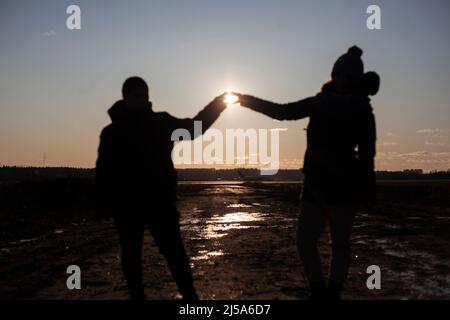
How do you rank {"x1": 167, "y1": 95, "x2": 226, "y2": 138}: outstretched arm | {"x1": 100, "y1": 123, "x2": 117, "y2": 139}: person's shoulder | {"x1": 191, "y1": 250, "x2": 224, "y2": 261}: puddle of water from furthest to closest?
{"x1": 191, "y1": 250, "x2": 224, "y2": 261}: puddle of water < {"x1": 167, "y1": 95, "x2": 226, "y2": 138}: outstretched arm < {"x1": 100, "y1": 123, "x2": 117, "y2": 139}: person's shoulder

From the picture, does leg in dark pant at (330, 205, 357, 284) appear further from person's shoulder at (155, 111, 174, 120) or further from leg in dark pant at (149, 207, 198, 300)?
person's shoulder at (155, 111, 174, 120)

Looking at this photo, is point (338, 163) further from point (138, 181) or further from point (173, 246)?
point (138, 181)

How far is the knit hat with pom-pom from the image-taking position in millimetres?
A: 3988

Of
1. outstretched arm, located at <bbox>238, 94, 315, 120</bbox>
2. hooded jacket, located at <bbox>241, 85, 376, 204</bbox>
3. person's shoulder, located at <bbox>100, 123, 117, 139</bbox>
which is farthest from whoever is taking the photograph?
outstretched arm, located at <bbox>238, 94, 315, 120</bbox>

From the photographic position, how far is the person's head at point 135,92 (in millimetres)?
4094

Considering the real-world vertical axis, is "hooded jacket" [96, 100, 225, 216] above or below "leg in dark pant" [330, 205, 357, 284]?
above

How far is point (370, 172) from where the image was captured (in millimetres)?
4031

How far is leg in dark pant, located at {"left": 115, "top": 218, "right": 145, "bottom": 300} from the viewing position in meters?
4.06

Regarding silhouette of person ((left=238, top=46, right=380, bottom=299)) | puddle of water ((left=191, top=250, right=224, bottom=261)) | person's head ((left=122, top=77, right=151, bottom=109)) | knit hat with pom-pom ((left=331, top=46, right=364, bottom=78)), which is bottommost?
puddle of water ((left=191, top=250, right=224, bottom=261))

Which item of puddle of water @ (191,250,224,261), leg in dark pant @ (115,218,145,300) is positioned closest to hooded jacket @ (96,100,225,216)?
leg in dark pant @ (115,218,145,300)

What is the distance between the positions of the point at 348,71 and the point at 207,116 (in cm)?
140

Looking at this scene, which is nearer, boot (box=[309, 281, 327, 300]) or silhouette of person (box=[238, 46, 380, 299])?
silhouette of person (box=[238, 46, 380, 299])

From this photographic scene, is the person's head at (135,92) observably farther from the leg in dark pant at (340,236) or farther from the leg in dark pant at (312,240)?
the leg in dark pant at (340,236)
